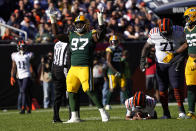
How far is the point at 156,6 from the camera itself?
1758 centimetres

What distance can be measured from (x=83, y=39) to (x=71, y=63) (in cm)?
50

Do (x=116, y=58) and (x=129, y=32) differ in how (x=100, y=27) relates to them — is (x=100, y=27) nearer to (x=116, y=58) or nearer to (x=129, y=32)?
(x=116, y=58)

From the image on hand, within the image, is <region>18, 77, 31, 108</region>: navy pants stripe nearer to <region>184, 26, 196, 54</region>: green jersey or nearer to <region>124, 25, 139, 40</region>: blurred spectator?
<region>184, 26, 196, 54</region>: green jersey

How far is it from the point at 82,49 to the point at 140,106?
1.47 m

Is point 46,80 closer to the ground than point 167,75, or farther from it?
closer to the ground

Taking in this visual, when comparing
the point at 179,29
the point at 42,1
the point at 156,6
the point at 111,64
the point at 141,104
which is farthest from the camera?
the point at 42,1

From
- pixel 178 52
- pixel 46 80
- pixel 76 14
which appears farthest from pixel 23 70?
pixel 76 14

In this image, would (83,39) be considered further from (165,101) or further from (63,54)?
(165,101)

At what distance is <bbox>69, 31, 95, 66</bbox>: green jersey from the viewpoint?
867 cm

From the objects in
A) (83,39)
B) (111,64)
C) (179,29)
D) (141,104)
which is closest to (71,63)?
(83,39)

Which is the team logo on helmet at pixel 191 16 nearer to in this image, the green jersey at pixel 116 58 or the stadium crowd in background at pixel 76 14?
the green jersey at pixel 116 58

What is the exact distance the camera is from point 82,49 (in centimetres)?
869

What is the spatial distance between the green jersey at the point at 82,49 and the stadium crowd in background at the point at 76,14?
26.3 feet

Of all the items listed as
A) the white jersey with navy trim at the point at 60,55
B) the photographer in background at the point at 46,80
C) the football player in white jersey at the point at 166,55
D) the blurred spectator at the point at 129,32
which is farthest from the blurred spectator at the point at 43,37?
the football player in white jersey at the point at 166,55
